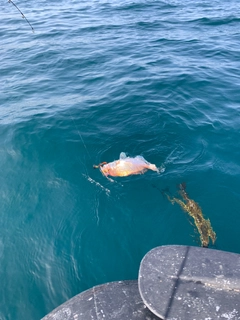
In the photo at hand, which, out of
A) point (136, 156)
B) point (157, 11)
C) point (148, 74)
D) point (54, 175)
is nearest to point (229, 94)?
point (148, 74)

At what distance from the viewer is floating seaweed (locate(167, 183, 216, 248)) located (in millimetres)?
5559

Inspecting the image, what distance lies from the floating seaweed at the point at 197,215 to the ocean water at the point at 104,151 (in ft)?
0.36

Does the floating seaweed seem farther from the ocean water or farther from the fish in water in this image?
the fish in water

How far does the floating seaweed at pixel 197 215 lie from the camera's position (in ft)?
18.2

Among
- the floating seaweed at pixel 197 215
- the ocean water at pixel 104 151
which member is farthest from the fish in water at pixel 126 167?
the floating seaweed at pixel 197 215

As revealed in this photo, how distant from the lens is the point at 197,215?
233 inches

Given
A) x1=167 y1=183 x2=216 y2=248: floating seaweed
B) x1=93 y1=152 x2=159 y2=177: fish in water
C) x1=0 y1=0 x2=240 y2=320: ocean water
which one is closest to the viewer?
x1=0 y1=0 x2=240 y2=320: ocean water

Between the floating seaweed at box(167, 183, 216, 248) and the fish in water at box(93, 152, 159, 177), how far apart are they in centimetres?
82

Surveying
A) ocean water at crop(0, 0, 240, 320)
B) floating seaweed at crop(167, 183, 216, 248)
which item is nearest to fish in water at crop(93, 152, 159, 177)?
ocean water at crop(0, 0, 240, 320)

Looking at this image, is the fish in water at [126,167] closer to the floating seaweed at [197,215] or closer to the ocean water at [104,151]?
the ocean water at [104,151]

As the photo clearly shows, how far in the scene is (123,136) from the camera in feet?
26.1

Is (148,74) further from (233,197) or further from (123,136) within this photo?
(233,197)

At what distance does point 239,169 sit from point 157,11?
563 inches

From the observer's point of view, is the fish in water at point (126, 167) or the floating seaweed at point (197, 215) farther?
the fish in water at point (126, 167)
